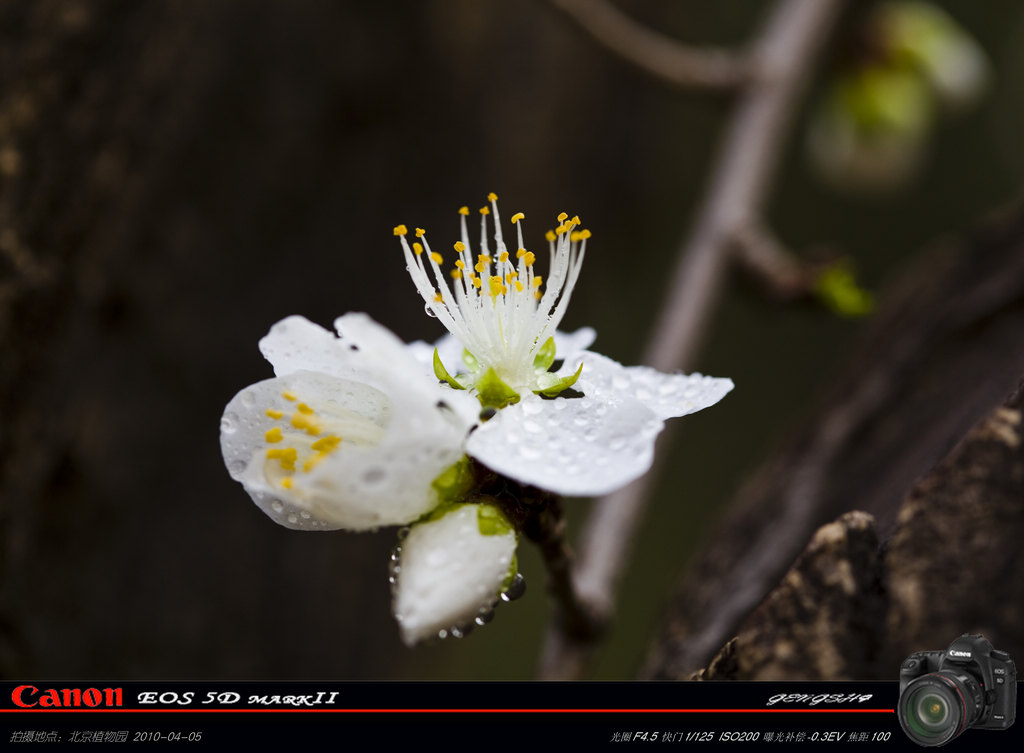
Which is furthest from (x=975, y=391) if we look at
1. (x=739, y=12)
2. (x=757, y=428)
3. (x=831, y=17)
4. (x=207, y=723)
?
(x=739, y=12)

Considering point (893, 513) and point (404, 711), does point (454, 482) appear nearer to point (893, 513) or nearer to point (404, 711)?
point (404, 711)

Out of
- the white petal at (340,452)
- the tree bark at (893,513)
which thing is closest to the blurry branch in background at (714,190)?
the tree bark at (893,513)

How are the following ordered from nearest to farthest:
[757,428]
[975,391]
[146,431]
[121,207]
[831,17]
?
1. [975,391]
2. [121,207]
3. [146,431]
4. [831,17]
5. [757,428]

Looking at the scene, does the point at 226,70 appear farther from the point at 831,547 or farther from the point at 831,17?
the point at 831,17

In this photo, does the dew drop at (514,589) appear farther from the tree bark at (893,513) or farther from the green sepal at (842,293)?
the green sepal at (842,293)

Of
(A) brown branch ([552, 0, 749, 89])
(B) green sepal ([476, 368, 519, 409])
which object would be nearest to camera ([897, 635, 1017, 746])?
(B) green sepal ([476, 368, 519, 409])

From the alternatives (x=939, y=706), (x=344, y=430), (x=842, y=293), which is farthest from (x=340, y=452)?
(x=842, y=293)
